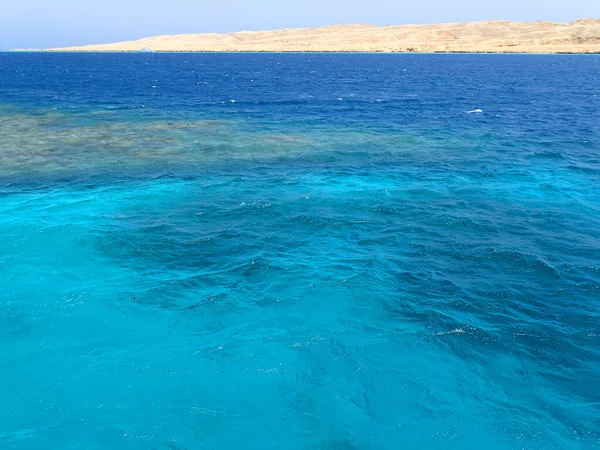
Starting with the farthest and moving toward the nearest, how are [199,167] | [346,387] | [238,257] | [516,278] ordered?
[199,167] → [238,257] → [516,278] → [346,387]

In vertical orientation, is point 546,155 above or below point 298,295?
above

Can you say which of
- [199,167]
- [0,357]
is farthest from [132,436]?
[199,167]

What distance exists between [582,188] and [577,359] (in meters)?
29.2

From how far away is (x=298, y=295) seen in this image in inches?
1125

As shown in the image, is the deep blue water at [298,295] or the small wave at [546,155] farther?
the small wave at [546,155]

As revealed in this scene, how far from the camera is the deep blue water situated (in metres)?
19.9

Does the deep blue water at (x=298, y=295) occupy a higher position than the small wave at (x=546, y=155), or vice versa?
the small wave at (x=546, y=155)

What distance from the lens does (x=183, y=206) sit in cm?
4188

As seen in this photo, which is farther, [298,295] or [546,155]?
[546,155]

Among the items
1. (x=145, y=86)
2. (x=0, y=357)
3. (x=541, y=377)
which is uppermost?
(x=145, y=86)

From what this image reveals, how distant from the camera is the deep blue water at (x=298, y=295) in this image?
65.3 ft

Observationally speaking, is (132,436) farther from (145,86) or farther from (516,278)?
(145,86)

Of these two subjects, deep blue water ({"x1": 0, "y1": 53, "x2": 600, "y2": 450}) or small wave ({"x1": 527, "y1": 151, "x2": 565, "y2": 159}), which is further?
small wave ({"x1": 527, "y1": 151, "x2": 565, "y2": 159})

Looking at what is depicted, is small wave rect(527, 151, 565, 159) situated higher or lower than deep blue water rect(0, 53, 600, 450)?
higher
